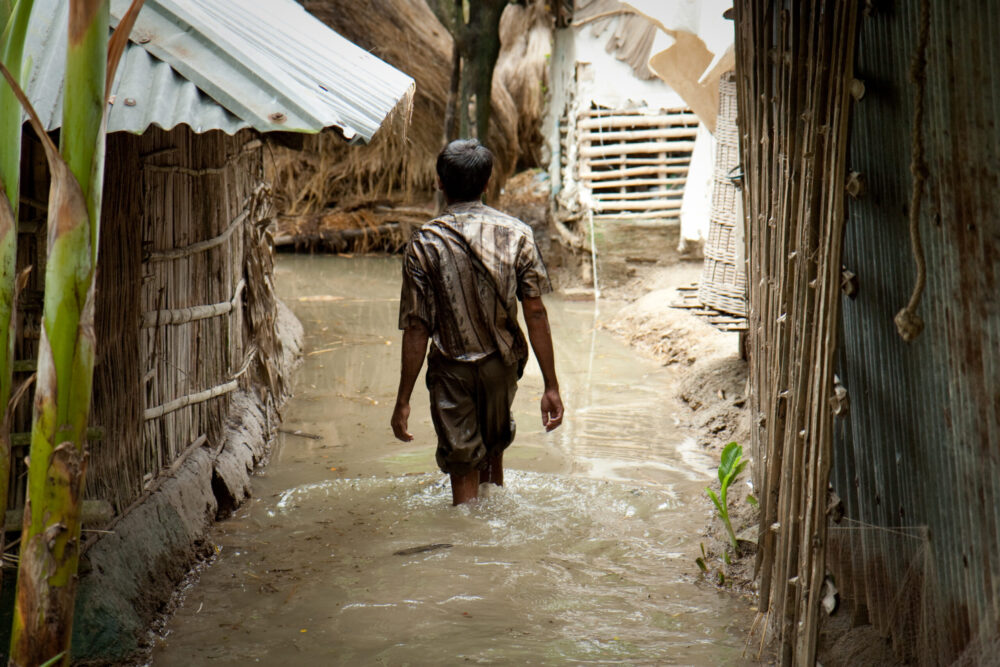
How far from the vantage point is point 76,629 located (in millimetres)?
3059

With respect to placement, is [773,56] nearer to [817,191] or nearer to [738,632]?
[817,191]

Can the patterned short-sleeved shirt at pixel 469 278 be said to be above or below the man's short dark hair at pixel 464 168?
below

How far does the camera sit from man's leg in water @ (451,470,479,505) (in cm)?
453

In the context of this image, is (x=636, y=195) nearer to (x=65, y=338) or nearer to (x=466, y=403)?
(x=466, y=403)

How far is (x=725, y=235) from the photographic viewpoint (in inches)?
244

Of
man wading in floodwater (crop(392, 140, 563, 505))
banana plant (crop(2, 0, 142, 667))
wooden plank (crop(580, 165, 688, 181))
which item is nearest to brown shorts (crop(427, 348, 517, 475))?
man wading in floodwater (crop(392, 140, 563, 505))

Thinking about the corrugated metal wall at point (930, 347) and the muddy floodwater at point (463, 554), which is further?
the muddy floodwater at point (463, 554)

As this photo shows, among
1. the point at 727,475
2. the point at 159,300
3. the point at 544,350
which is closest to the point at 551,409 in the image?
the point at 544,350

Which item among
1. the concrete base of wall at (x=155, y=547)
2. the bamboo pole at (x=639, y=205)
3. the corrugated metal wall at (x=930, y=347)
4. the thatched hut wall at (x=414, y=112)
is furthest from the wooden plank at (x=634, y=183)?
the corrugated metal wall at (x=930, y=347)

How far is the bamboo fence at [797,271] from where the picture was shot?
240 centimetres

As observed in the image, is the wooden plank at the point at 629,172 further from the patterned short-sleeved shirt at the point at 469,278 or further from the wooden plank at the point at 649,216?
the patterned short-sleeved shirt at the point at 469,278

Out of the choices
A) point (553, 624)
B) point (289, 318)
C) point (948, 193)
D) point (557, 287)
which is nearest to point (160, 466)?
point (553, 624)

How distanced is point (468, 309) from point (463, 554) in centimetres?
103

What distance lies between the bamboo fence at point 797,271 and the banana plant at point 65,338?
1616 mm
